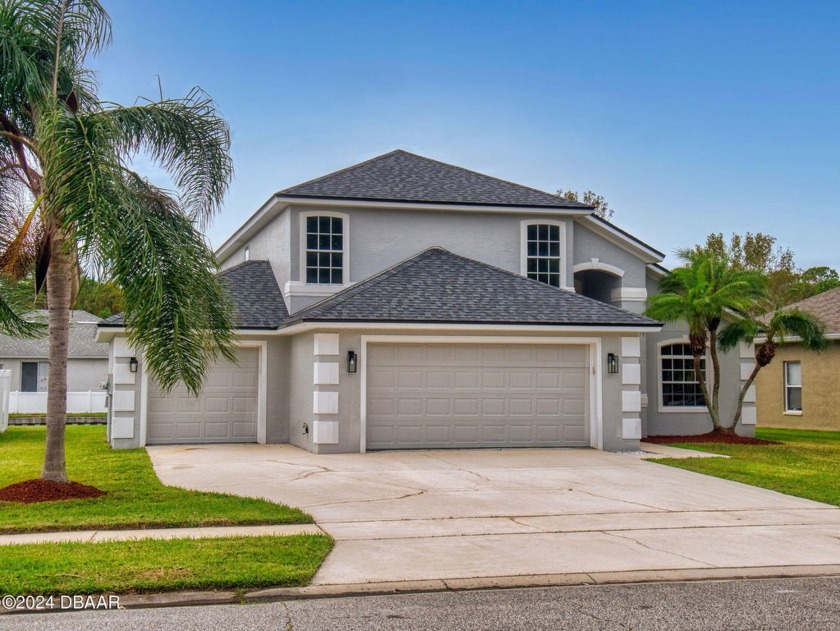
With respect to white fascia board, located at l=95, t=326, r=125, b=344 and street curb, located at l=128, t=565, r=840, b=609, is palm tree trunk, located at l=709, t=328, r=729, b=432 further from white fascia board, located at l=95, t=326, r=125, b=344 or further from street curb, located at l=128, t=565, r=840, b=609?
white fascia board, located at l=95, t=326, r=125, b=344

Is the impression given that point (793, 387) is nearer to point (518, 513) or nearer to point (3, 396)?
point (518, 513)

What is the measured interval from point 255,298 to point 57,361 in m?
9.25

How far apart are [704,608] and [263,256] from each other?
1855 cm

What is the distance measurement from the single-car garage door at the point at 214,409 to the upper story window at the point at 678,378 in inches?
414

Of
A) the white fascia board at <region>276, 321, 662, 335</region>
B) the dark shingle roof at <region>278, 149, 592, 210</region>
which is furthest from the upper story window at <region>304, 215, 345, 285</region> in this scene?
the white fascia board at <region>276, 321, 662, 335</region>

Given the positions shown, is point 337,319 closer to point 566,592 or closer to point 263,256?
point 263,256

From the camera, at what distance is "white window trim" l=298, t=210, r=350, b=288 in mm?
20922

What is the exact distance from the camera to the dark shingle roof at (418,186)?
21516 millimetres

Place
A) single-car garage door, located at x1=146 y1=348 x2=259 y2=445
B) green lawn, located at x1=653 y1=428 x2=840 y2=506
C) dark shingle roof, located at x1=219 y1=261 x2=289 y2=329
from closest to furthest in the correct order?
1. green lawn, located at x1=653 y1=428 x2=840 y2=506
2. single-car garage door, located at x1=146 y1=348 x2=259 y2=445
3. dark shingle roof, located at x1=219 y1=261 x2=289 y2=329

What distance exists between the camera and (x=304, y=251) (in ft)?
68.8

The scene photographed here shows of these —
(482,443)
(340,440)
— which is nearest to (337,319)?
(340,440)

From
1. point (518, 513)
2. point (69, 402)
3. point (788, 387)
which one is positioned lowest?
point (518, 513)

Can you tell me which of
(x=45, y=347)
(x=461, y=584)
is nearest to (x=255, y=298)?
(x=461, y=584)

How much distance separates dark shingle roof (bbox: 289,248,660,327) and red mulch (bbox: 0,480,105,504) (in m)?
6.38
